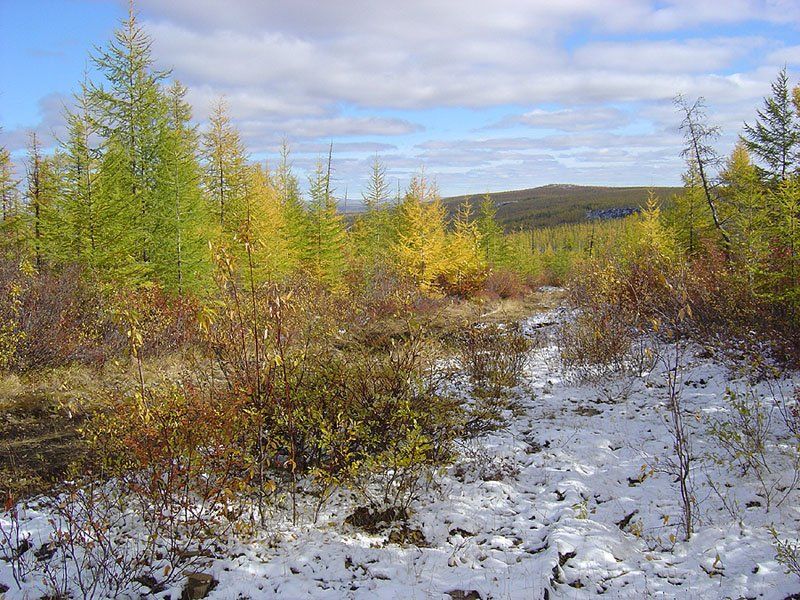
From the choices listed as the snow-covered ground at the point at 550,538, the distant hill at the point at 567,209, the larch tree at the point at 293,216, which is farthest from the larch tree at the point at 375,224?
the distant hill at the point at 567,209

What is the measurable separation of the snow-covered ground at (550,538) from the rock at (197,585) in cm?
7

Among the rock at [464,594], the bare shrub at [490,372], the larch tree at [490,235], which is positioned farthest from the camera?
the larch tree at [490,235]

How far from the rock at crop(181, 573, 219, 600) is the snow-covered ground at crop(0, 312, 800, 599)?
69mm

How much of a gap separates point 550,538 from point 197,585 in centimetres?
289

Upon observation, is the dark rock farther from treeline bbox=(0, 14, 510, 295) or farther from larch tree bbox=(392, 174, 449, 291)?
larch tree bbox=(392, 174, 449, 291)

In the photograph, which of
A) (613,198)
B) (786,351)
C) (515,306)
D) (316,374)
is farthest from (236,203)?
(613,198)

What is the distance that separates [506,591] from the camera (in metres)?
3.51

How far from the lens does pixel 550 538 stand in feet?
13.6

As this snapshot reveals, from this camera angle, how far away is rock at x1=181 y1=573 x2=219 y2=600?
3.55 metres

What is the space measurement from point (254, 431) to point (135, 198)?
1084 centimetres

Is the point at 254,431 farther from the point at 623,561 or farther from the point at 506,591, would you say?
the point at 623,561

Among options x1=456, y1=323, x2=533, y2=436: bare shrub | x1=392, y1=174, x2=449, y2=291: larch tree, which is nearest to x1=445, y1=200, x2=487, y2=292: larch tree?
x1=392, y1=174, x2=449, y2=291: larch tree

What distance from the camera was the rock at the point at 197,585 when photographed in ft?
11.7

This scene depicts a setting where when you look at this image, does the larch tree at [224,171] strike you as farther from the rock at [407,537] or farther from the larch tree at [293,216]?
the rock at [407,537]
